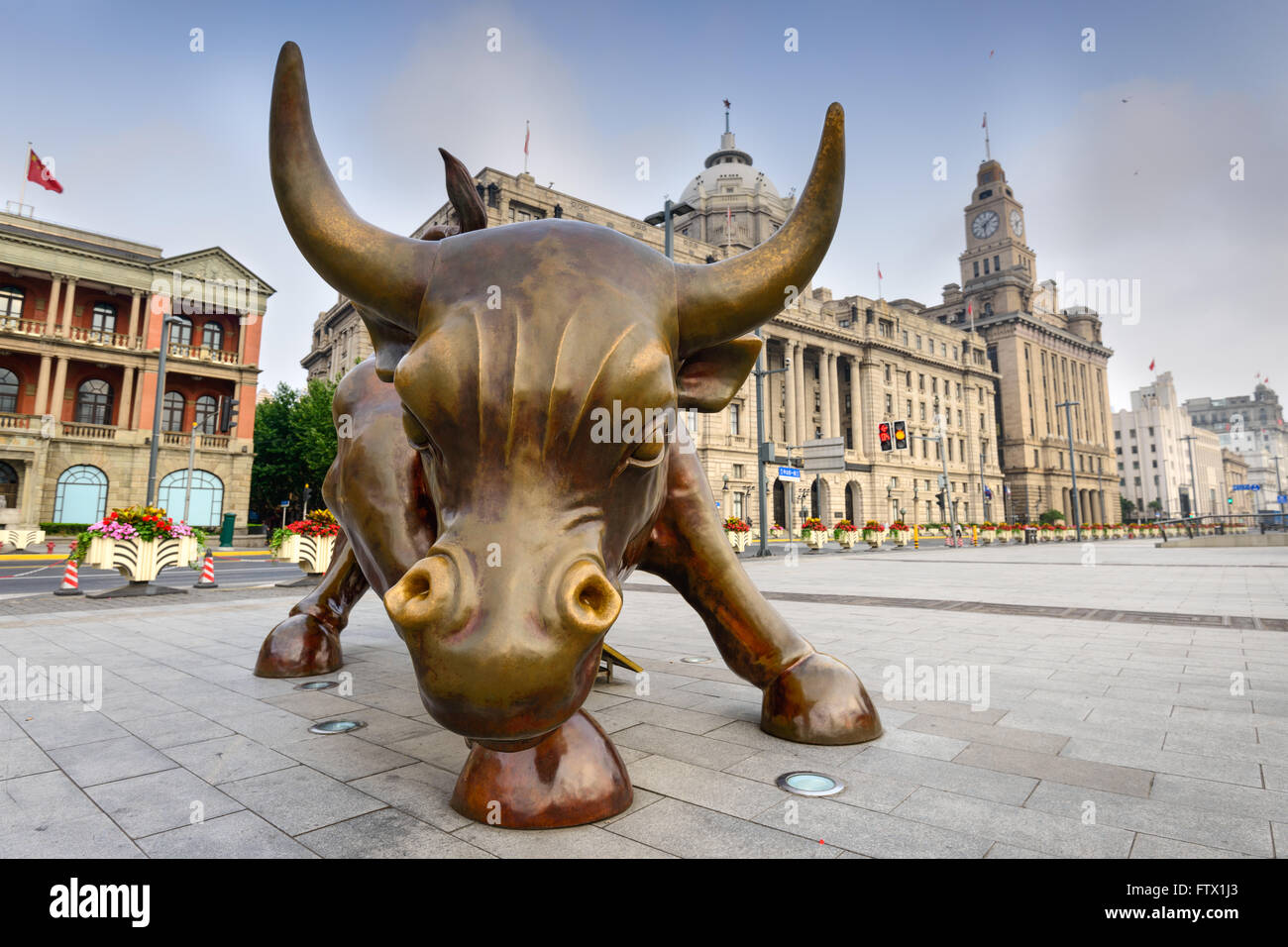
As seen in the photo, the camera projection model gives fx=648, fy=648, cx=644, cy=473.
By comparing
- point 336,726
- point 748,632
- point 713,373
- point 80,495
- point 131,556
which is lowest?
point 336,726

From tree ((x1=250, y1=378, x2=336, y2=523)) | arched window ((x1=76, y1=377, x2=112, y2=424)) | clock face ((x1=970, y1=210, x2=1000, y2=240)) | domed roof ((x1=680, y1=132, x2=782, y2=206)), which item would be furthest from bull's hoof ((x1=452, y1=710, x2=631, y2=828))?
clock face ((x1=970, y1=210, x2=1000, y2=240))

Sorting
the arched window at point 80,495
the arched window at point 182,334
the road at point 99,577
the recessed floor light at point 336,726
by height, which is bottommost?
the recessed floor light at point 336,726

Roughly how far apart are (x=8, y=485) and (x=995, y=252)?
96.7 metres

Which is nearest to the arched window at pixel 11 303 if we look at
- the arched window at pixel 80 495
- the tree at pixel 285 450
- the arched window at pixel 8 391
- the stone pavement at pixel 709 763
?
the arched window at pixel 8 391

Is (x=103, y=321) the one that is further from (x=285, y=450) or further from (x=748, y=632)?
(x=748, y=632)

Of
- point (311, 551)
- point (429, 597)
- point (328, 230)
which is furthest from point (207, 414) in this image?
point (429, 597)

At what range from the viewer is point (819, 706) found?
315cm

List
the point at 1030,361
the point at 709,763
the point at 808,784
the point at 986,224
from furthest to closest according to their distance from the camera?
the point at 986,224 → the point at 1030,361 → the point at 709,763 → the point at 808,784

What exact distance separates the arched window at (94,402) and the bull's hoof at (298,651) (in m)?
40.0

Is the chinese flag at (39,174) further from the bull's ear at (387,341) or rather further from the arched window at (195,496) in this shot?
the bull's ear at (387,341)

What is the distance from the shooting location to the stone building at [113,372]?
32000 mm

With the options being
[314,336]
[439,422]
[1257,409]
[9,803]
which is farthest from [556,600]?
[1257,409]

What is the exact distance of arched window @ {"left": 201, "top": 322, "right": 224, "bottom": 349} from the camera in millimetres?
38094
